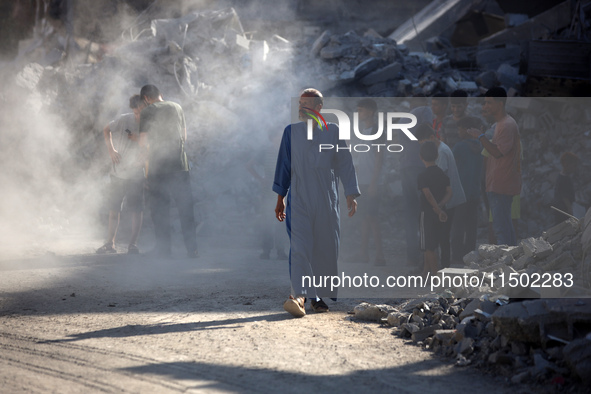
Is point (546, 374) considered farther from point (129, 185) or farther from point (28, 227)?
point (28, 227)

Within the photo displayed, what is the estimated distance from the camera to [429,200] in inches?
213

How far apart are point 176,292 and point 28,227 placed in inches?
199

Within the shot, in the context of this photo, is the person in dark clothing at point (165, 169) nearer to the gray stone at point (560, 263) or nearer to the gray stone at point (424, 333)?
the gray stone at point (424, 333)

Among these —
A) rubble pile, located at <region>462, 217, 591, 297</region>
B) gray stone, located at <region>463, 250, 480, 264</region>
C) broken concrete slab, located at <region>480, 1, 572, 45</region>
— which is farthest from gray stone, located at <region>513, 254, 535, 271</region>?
broken concrete slab, located at <region>480, 1, 572, 45</region>

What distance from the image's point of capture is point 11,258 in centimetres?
661

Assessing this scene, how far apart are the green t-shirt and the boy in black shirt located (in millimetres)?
2833

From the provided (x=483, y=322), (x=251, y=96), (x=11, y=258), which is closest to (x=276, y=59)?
(x=251, y=96)

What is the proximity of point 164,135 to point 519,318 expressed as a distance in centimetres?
470

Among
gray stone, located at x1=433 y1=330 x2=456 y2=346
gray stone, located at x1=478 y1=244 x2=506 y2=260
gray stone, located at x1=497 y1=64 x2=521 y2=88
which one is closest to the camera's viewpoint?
gray stone, located at x1=433 y1=330 x2=456 y2=346

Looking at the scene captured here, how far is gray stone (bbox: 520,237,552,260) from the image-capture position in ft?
14.7

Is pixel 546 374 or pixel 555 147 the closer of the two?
pixel 546 374

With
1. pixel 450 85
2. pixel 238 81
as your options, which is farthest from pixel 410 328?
pixel 238 81

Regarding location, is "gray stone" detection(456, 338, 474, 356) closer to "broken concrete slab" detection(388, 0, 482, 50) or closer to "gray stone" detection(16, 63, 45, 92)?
"gray stone" detection(16, 63, 45, 92)

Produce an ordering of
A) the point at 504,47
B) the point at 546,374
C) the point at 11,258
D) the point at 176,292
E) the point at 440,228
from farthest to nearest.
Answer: the point at 504,47 → the point at 11,258 → the point at 440,228 → the point at 176,292 → the point at 546,374
